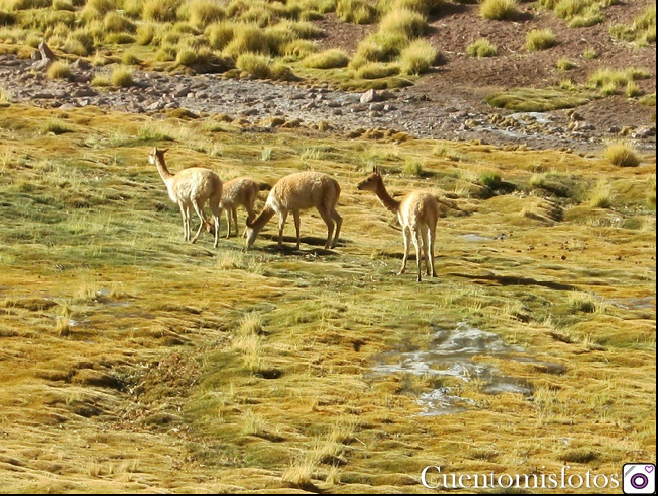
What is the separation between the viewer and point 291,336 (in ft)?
57.2

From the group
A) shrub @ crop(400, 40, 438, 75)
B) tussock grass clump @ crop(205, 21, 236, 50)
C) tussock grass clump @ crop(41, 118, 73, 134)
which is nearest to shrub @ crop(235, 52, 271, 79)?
tussock grass clump @ crop(205, 21, 236, 50)

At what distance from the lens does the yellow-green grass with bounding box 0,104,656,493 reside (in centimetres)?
1261

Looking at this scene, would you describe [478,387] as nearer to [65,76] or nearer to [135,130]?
[135,130]

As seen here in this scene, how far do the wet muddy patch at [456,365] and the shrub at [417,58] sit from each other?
29.9m

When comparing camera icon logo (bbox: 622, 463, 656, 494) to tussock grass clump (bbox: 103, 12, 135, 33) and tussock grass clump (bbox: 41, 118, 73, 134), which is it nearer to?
tussock grass clump (bbox: 41, 118, 73, 134)

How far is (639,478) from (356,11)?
47.7 m

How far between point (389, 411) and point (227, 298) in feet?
19.9

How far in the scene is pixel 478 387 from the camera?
49.8 feet

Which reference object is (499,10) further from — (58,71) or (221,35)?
(58,71)

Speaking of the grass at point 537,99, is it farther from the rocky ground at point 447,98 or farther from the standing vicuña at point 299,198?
the standing vicuña at point 299,198

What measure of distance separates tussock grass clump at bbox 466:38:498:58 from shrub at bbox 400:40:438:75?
1.55 meters

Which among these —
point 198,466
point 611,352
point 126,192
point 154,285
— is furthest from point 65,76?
point 198,466

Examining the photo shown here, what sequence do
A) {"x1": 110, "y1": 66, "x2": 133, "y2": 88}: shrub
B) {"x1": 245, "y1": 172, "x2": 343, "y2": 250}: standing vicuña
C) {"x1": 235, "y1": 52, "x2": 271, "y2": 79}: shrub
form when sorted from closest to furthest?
1. {"x1": 245, "y1": 172, "x2": 343, "y2": 250}: standing vicuña
2. {"x1": 110, "y1": 66, "x2": 133, "y2": 88}: shrub
3. {"x1": 235, "y1": 52, "x2": 271, "y2": 79}: shrub

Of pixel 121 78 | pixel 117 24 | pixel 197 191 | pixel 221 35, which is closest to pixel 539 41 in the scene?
pixel 221 35
